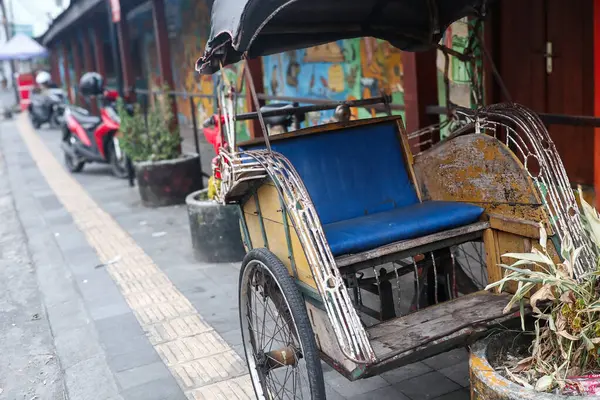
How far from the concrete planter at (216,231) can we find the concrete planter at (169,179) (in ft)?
8.03

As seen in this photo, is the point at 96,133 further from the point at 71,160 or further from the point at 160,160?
the point at 160,160

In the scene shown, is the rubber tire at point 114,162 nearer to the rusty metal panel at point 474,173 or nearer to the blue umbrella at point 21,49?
the rusty metal panel at point 474,173

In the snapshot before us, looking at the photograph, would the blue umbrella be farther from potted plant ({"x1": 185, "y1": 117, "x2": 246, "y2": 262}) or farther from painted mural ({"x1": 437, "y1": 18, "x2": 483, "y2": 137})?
painted mural ({"x1": 437, "y1": 18, "x2": 483, "y2": 137})

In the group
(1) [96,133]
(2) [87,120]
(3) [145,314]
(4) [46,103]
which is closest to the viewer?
(3) [145,314]

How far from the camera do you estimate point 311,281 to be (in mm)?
3301

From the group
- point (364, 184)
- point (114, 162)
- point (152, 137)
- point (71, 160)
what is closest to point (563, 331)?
point (364, 184)

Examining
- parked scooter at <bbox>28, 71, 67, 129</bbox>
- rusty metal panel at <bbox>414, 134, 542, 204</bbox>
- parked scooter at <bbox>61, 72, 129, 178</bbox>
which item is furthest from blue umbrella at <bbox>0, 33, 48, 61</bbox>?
rusty metal panel at <bbox>414, 134, 542, 204</bbox>

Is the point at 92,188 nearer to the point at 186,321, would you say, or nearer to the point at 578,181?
the point at 186,321

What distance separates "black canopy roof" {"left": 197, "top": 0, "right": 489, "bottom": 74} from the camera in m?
4.07

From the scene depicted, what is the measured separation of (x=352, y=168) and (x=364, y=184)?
122 millimetres

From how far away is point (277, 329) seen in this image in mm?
3721

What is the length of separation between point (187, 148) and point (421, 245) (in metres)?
11.7

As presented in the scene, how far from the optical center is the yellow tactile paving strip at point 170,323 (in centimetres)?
447

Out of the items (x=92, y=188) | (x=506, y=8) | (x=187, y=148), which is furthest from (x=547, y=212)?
(x=187, y=148)
